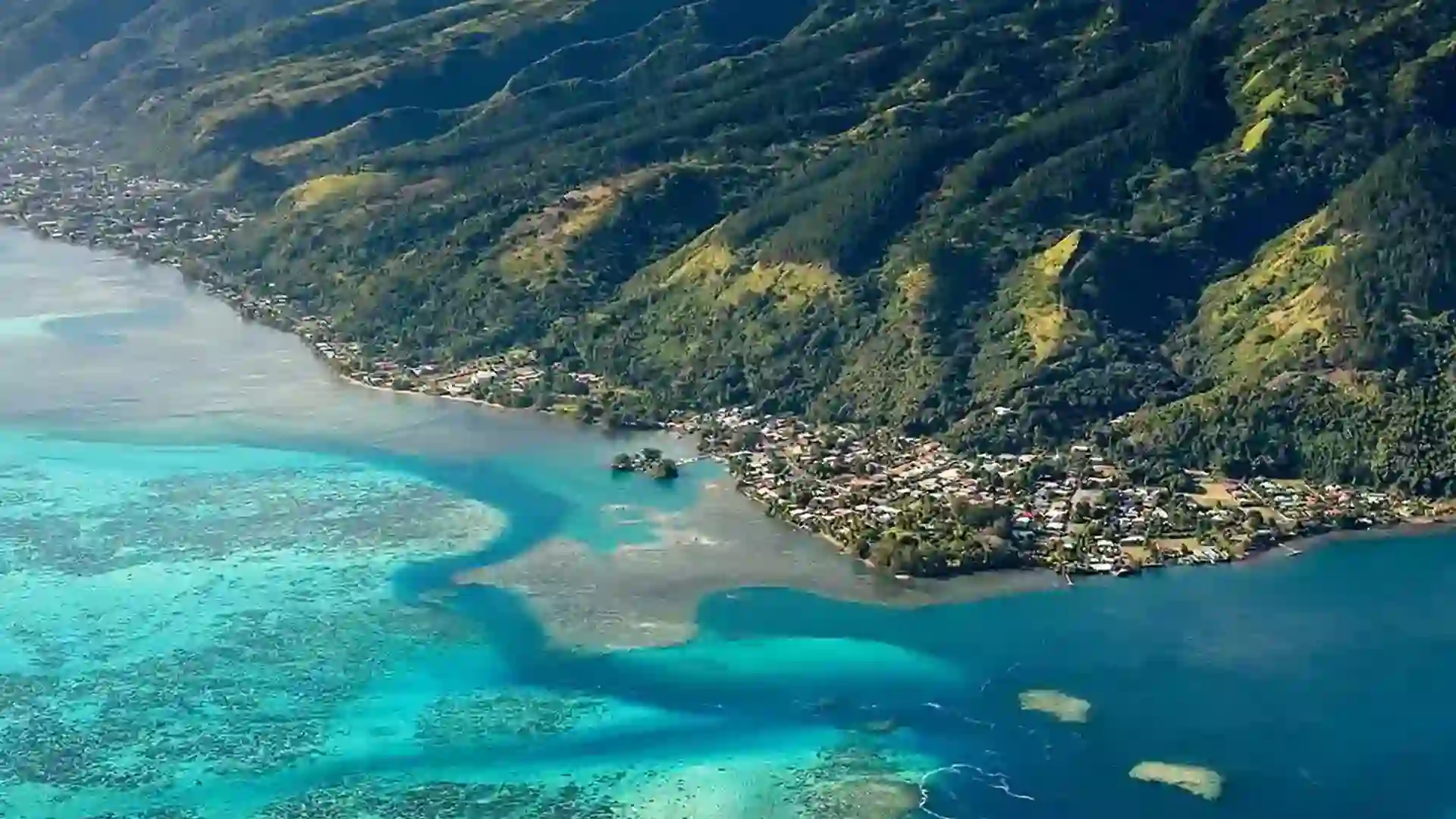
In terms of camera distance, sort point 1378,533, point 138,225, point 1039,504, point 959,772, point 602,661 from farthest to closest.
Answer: point 138,225 < point 1039,504 < point 1378,533 < point 602,661 < point 959,772

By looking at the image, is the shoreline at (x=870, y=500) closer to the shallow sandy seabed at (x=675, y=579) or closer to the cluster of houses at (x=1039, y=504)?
the cluster of houses at (x=1039, y=504)

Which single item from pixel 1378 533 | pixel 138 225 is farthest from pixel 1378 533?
pixel 138 225

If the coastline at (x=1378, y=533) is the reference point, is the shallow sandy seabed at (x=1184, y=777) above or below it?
below

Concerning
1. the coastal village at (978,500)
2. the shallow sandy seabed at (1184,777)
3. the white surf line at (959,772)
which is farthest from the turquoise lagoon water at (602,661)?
the coastal village at (978,500)

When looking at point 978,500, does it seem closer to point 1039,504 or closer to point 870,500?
point 1039,504

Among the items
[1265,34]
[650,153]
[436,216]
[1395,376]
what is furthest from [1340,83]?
[436,216]

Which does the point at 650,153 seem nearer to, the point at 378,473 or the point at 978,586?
the point at 378,473
